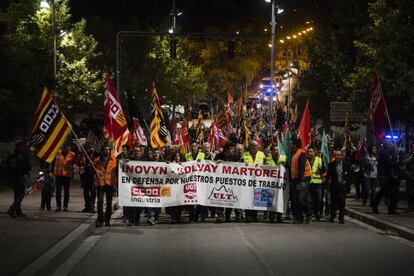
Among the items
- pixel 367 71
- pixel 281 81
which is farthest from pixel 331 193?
pixel 281 81

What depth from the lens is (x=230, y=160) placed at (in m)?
18.1

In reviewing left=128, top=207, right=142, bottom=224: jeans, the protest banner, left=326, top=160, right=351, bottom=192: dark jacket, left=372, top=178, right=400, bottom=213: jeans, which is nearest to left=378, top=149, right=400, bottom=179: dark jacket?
left=372, top=178, right=400, bottom=213: jeans

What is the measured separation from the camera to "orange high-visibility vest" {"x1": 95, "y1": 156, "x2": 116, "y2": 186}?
643 inches

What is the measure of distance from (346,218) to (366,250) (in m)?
6.05

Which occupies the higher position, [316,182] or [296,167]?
[296,167]

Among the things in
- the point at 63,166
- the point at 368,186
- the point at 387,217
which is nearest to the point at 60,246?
the point at 63,166

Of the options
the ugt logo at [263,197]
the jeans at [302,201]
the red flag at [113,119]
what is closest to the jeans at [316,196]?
the jeans at [302,201]

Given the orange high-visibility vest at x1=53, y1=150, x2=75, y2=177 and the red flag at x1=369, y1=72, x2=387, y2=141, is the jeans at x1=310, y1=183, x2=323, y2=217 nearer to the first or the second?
the red flag at x1=369, y1=72, x2=387, y2=141

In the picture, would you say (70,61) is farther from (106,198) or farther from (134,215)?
(106,198)

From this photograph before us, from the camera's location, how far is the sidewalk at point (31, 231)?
1120 cm

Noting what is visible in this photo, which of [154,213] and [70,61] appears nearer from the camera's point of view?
[154,213]

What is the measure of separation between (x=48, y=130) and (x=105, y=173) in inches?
60.8

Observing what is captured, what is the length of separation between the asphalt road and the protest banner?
2.66 ft

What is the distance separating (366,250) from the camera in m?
Answer: 12.9
